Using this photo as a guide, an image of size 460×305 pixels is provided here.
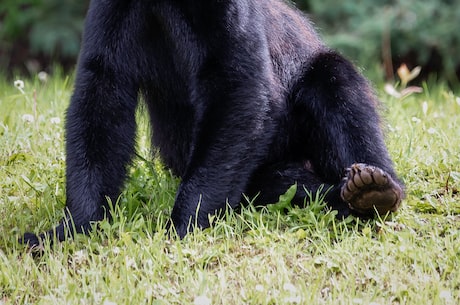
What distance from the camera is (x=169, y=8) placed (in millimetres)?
4281

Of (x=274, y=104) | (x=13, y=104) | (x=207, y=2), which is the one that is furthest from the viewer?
(x=13, y=104)

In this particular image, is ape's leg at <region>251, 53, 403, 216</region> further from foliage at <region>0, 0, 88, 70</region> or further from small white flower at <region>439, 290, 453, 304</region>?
foliage at <region>0, 0, 88, 70</region>

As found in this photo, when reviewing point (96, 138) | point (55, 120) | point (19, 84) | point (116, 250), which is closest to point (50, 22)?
point (19, 84)

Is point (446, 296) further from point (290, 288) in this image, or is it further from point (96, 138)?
point (96, 138)

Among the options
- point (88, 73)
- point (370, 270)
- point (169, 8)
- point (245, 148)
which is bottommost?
point (370, 270)

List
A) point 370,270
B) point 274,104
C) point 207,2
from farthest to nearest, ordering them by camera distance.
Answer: point 274,104, point 207,2, point 370,270

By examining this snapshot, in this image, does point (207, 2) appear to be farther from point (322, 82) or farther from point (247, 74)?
point (322, 82)

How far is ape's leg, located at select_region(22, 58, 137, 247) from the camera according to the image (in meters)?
4.27

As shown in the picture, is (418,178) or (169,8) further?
(418,178)

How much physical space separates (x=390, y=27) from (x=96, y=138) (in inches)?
197

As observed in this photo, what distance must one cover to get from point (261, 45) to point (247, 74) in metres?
0.20

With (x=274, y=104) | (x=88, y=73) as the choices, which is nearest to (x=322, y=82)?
(x=274, y=104)

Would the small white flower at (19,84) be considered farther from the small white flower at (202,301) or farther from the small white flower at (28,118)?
the small white flower at (202,301)

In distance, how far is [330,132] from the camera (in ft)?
15.3
